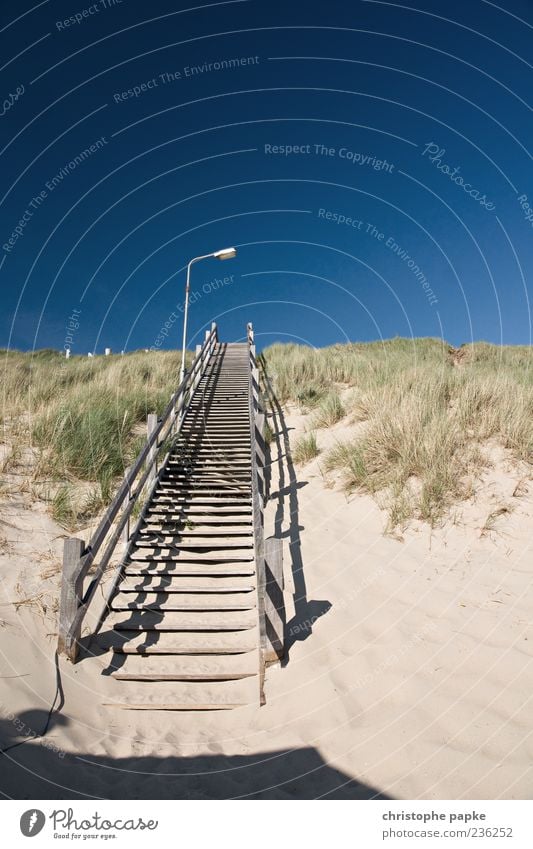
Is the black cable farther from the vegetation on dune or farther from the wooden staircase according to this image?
the vegetation on dune

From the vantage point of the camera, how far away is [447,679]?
3.49m

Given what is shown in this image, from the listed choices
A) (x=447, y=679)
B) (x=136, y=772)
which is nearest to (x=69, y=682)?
(x=136, y=772)

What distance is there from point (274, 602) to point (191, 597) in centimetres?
165

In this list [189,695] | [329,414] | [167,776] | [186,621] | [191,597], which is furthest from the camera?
[329,414]

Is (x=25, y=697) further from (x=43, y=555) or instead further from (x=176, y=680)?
(x=43, y=555)

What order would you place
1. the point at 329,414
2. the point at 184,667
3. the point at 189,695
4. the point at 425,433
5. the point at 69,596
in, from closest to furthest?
1. the point at 189,695
2. the point at 69,596
3. the point at 184,667
4. the point at 425,433
5. the point at 329,414

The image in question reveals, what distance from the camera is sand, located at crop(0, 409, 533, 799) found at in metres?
2.78

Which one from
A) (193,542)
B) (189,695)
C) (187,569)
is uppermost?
(193,542)

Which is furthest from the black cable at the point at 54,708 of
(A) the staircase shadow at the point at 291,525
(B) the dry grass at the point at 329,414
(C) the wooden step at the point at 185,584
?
(B) the dry grass at the point at 329,414

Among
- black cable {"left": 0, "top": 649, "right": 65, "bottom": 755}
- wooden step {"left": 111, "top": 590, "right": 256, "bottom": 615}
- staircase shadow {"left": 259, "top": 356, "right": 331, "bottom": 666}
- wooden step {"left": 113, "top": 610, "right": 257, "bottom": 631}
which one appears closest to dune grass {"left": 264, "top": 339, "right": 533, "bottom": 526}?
staircase shadow {"left": 259, "top": 356, "right": 331, "bottom": 666}

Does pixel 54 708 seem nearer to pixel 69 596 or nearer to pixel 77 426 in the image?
pixel 69 596

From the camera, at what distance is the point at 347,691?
3.63 m

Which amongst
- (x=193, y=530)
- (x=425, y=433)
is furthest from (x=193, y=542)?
(x=425, y=433)

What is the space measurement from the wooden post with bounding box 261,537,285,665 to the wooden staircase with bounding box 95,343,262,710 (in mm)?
211
